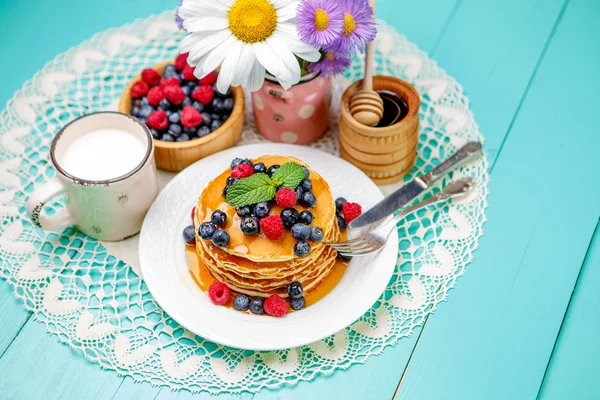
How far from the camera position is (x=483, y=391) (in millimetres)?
1657

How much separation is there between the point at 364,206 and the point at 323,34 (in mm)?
497

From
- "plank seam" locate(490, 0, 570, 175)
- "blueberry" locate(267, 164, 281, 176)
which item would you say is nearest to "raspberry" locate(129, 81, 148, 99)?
"blueberry" locate(267, 164, 281, 176)

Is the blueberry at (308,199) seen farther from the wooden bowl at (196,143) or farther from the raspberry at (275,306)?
the wooden bowl at (196,143)

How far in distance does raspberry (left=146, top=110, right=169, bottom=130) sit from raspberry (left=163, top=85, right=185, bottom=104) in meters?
0.05

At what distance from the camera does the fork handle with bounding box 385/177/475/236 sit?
71.6 inches

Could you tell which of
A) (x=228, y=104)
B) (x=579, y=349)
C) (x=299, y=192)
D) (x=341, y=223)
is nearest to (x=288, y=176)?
(x=299, y=192)

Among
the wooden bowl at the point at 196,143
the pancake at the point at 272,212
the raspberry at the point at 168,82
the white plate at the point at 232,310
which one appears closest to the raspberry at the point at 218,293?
the white plate at the point at 232,310

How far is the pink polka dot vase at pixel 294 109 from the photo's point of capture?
1.95m

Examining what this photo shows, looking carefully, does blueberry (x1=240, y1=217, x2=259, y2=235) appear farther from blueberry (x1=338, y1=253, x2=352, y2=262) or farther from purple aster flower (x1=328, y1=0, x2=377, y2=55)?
purple aster flower (x1=328, y1=0, x2=377, y2=55)

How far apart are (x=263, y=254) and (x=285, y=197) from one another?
15 centimetres

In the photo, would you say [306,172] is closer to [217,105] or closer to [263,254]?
[263,254]

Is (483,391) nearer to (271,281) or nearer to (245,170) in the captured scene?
(271,281)

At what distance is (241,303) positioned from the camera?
171cm

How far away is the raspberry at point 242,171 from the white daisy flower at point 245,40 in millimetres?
205
